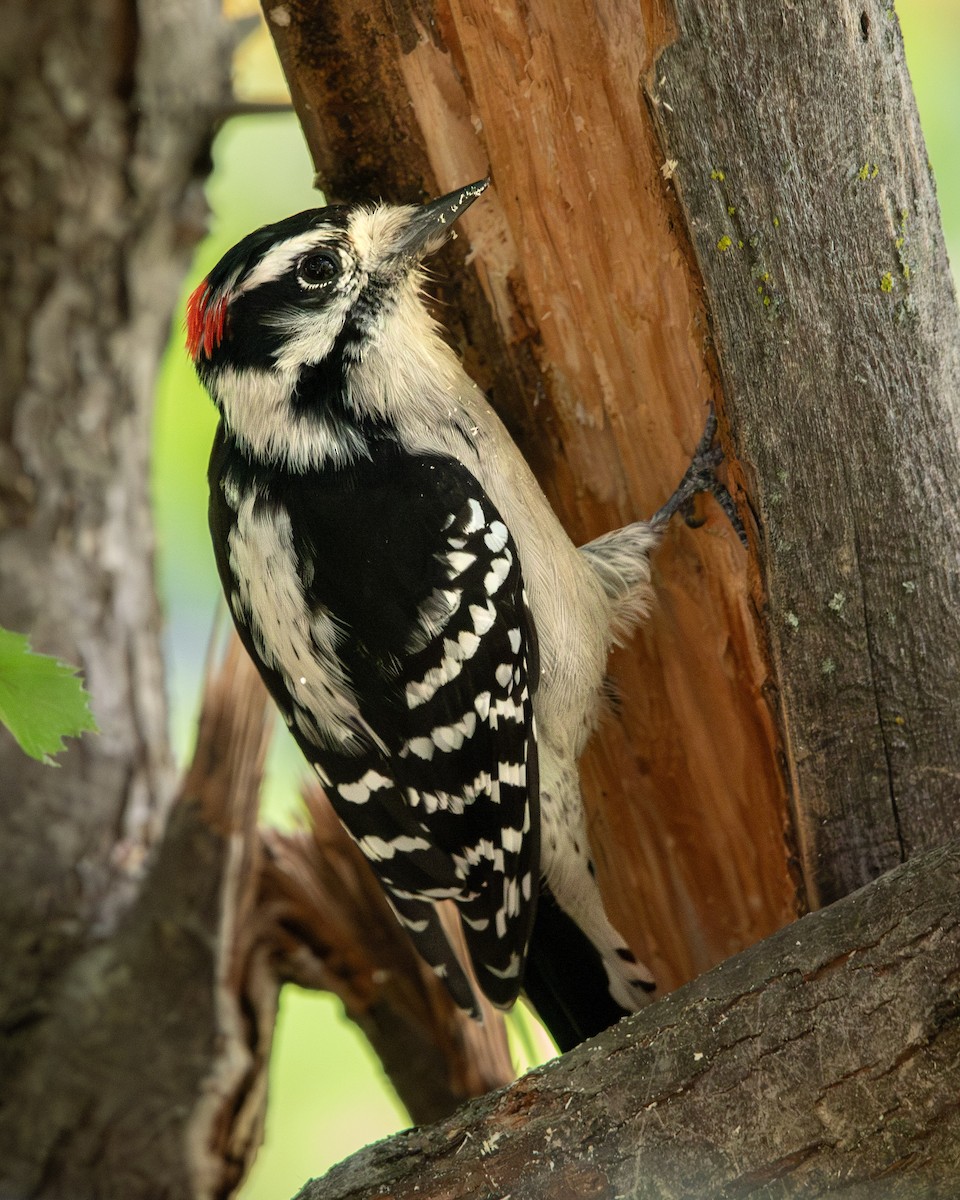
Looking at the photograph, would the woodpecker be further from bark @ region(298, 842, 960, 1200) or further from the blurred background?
the blurred background

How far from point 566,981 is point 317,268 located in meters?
1.56

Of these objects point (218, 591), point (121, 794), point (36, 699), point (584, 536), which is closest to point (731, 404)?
point (584, 536)

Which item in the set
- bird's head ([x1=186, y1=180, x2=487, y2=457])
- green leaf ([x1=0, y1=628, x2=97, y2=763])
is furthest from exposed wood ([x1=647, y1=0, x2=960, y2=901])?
green leaf ([x1=0, y1=628, x2=97, y2=763])

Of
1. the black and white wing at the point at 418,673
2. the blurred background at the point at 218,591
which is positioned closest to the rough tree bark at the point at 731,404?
the black and white wing at the point at 418,673

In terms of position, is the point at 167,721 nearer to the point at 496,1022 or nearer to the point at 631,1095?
the point at 496,1022

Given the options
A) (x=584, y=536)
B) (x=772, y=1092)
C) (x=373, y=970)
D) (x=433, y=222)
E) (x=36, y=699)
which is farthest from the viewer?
(x=373, y=970)

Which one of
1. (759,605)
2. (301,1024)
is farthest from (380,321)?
(301,1024)

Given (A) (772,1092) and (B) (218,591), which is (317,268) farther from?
(B) (218,591)

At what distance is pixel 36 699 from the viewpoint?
1409 mm

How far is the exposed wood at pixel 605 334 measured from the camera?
1.92 metres

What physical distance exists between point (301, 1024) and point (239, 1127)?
1675 mm

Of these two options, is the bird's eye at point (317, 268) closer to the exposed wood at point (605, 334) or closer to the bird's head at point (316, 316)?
the bird's head at point (316, 316)

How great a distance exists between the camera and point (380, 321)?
2172 mm

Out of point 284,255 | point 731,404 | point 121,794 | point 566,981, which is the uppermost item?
point 284,255
